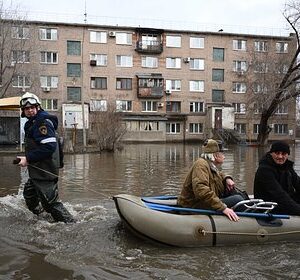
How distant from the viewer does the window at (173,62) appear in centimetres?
5206

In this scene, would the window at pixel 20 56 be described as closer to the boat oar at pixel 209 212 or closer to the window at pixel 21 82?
the window at pixel 21 82

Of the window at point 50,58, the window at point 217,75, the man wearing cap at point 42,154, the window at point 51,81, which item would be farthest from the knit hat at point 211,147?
the window at point 217,75

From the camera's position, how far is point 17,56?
35812mm

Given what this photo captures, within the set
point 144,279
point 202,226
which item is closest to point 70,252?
point 144,279

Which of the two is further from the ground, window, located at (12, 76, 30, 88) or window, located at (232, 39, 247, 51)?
window, located at (232, 39, 247, 51)

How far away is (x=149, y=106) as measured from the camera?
5156 cm

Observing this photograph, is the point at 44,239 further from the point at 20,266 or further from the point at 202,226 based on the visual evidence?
the point at 202,226

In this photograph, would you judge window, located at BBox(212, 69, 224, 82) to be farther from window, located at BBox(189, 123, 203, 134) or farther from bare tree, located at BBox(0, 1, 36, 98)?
bare tree, located at BBox(0, 1, 36, 98)

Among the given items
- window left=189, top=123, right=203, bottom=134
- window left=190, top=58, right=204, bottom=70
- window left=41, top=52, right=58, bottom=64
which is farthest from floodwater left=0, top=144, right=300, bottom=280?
window left=190, top=58, right=204, bottom=70

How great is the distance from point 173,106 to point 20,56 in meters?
20.8

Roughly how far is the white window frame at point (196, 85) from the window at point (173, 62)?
2.51m

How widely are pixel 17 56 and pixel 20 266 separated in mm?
32733

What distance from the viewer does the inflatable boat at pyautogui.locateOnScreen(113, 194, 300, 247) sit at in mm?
6188

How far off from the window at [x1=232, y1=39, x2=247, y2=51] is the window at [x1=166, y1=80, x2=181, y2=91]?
26.9 ft
